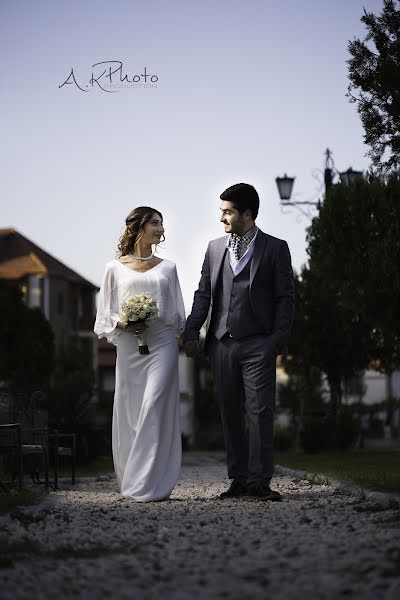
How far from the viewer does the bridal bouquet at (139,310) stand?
10.9 m

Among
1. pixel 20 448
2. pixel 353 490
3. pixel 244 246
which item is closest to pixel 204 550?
pixel 353 490

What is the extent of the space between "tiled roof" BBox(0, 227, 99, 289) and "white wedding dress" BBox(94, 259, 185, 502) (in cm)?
4847

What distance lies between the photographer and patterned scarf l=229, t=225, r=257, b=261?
10609mm

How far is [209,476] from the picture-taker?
54.3 ft

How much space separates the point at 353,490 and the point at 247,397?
1.20 metres

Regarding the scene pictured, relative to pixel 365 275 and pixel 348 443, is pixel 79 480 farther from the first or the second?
pixel 348 443

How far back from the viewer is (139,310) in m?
10.9

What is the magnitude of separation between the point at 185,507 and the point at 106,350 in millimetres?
66507

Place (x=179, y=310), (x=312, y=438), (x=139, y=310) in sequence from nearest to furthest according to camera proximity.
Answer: (x=139, y=310) → (x=179, y=310) → (x=312, y=438)

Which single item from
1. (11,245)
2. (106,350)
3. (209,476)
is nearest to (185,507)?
(209,476)

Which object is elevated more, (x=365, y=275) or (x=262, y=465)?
(x=365, y=275)

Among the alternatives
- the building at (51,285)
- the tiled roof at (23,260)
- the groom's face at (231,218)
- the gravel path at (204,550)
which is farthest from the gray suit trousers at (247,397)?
the tiled roof at (23,260)

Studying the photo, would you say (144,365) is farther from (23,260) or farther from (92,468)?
(23,260)

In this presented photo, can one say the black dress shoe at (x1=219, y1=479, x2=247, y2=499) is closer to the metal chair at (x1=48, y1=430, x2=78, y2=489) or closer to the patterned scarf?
the patterned scarf
